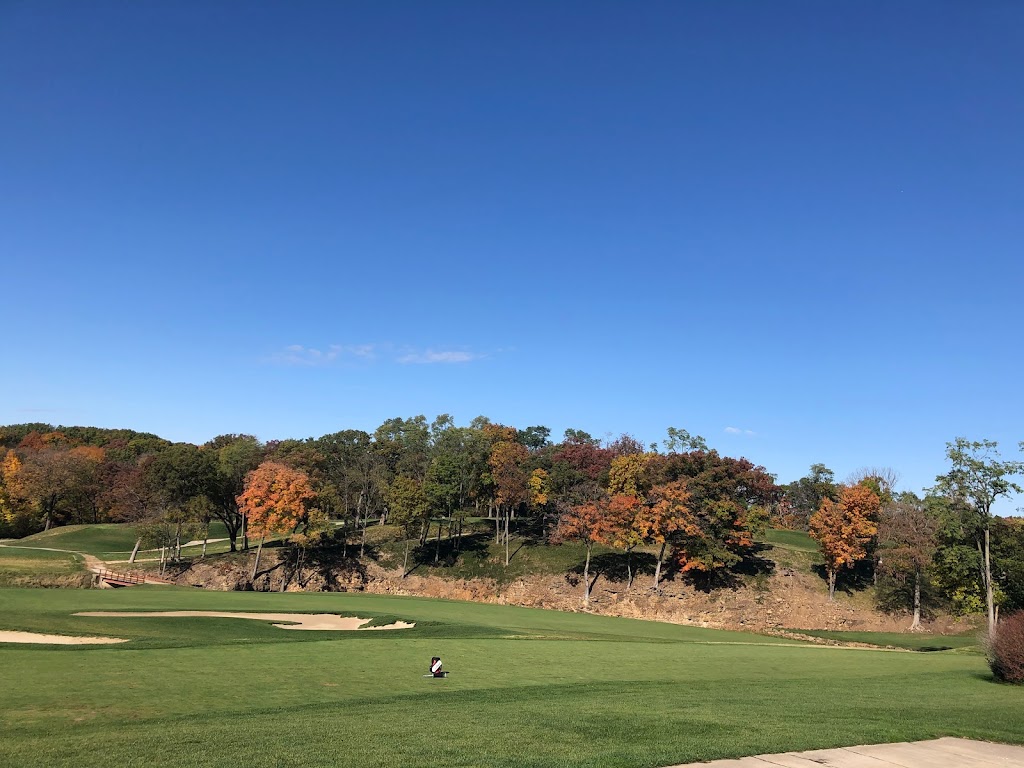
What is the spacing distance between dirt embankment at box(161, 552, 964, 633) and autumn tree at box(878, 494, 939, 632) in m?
3.48

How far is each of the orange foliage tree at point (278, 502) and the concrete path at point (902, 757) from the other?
58384 millimetres

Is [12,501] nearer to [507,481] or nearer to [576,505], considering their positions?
[507,481]

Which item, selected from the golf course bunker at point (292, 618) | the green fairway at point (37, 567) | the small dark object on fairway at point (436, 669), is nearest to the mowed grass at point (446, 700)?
the small dark object on fairway at point (436, 669)

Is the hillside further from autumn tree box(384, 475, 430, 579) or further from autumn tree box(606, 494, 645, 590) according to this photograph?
autumn tree box(606, 494, 645, 590)

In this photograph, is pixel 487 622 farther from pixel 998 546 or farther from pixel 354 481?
pixel 354 481

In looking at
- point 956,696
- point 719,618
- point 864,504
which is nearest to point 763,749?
point 956,696

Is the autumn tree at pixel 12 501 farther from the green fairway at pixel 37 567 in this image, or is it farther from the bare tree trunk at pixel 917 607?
the bare tree trunk at pixel 917 607

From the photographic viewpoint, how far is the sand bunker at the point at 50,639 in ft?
78.4

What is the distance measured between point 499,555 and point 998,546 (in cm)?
4612

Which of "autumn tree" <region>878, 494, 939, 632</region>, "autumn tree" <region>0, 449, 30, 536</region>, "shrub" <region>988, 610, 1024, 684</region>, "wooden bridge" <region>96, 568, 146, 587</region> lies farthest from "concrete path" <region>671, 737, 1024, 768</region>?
"autumn tree" <region>0, 449, 30, 536</region>

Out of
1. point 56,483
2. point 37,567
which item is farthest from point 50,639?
point 56,483

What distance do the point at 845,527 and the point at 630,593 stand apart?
20.7 metres

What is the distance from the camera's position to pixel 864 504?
6259 centimetres

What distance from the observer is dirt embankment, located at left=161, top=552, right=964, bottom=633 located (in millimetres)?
57219
